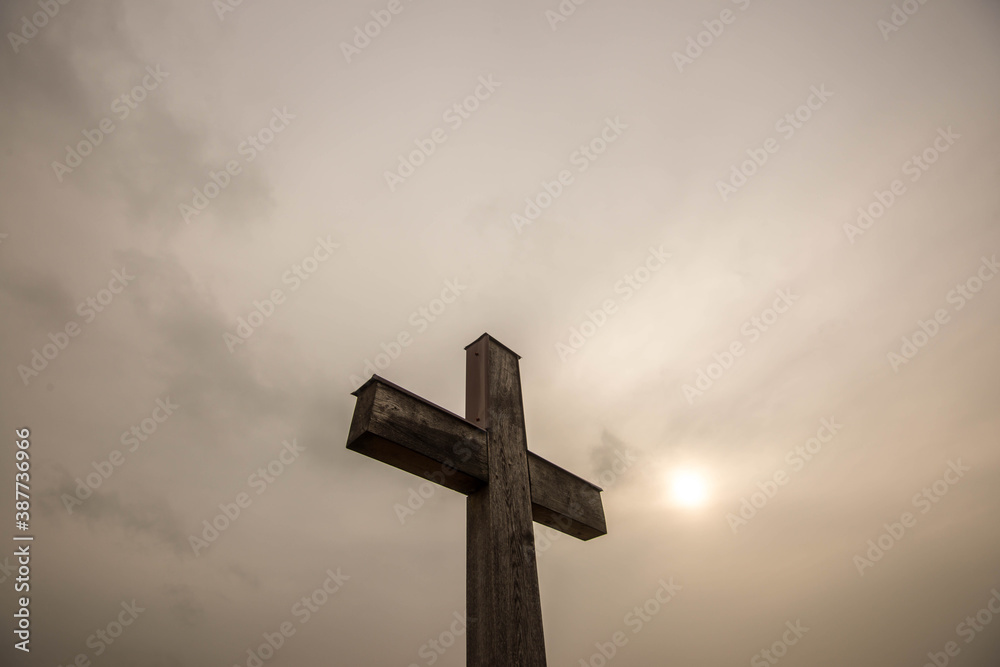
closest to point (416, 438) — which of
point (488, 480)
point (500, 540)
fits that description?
point (488, 480)

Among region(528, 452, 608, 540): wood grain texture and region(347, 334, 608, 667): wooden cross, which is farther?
region(528, 452, 608, 540): wood grain texture

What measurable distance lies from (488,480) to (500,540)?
28cm

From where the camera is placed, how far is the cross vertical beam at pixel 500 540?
179cm

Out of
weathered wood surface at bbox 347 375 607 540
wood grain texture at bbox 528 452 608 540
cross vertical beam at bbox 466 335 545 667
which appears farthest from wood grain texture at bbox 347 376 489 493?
wood grain texture at bbox 528 452 608 540

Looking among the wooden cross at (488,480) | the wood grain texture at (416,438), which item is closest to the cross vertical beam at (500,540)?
the wooden cross at (488,480)

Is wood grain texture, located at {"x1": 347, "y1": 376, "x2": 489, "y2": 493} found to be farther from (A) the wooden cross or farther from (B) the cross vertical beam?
(B) the cross vertical beam

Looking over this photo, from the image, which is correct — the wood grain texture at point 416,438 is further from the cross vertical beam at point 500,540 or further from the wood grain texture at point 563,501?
the wood grain texture at point 563,501

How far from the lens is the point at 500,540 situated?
1993mm

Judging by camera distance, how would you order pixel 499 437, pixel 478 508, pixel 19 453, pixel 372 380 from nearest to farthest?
pixel 372 380
pixel 478 508
pixel 499 437
pixel 19 453

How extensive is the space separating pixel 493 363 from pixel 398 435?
873 mm

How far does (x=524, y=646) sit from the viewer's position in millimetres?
1817

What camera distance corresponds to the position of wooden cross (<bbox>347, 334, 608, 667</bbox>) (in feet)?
5.99

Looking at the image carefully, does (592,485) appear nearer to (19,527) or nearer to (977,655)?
(19,527)

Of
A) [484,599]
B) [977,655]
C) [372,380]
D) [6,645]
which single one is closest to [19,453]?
[372,380]
